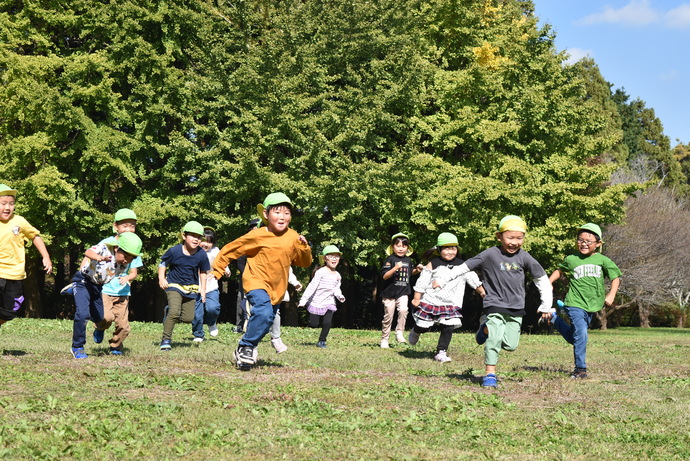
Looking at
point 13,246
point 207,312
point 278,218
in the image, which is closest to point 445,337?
point 278,218

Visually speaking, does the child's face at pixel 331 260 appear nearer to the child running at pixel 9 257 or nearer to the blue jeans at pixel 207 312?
the blue jeans at pixel 207 312

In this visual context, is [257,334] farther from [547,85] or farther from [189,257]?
[547,85]

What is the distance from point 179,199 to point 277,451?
24.0m

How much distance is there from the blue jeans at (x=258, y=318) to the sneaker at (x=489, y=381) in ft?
9.32

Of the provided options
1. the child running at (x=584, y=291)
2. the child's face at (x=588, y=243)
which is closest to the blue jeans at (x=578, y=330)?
the child running at (x=584, y=291)

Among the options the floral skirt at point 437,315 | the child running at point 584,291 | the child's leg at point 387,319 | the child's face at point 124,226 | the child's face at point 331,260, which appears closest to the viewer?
the child running at point 584,291

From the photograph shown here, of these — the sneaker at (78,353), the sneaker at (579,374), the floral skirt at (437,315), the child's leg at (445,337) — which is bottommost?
the sneaker at (78,353)

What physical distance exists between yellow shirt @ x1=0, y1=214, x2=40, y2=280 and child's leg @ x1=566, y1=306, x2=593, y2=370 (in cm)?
779

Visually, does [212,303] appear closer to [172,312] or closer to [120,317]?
[172,312]

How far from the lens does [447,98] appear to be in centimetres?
3089

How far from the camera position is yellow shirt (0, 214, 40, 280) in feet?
35.2

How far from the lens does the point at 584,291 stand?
11.3 m

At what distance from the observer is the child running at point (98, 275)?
36.9 ft

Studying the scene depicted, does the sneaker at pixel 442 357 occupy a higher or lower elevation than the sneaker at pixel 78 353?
higher
